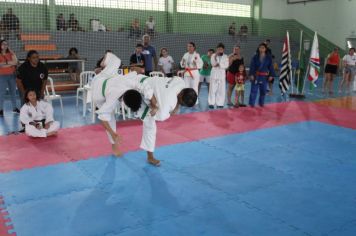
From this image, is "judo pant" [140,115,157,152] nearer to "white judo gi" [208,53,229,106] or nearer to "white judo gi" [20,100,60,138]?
"white judo gi" [20,100,60,138]

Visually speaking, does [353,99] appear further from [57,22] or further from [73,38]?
[57,22]

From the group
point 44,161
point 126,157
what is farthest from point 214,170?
point 44,161

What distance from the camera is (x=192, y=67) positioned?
8.49 metres

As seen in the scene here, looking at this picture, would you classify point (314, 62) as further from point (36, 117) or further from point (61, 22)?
point (61, 22)

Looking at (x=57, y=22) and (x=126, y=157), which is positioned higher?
(x=57, y=22)

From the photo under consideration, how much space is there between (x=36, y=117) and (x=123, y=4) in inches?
377

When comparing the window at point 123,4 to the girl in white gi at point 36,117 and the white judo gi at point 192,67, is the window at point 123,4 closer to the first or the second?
the white judo gi at point 192,67

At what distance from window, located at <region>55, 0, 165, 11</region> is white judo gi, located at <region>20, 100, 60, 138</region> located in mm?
8409

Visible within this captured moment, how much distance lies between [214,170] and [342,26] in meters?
17.3

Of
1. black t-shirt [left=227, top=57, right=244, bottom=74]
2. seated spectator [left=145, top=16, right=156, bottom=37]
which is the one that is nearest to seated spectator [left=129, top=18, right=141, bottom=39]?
seated spectator [left=145, top=16, right=156, bottom=37]

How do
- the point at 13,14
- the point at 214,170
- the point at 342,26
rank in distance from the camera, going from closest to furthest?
the point at 214,170, the point at 13,14, the point at 342,26

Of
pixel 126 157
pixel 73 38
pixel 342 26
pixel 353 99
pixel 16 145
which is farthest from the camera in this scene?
pixel 342 26

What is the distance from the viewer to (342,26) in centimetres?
1853

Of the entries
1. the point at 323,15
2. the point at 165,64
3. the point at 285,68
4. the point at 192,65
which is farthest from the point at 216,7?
the point at 192,65
